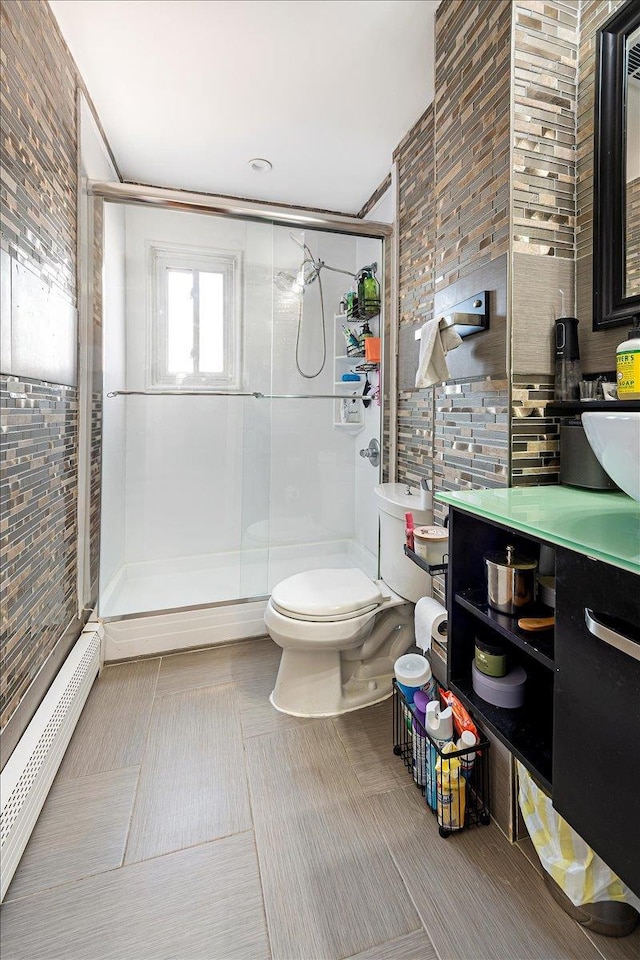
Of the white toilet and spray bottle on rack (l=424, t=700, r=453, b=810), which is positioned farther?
the white toilet

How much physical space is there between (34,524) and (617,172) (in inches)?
76.7

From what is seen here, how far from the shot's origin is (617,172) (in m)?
1.09

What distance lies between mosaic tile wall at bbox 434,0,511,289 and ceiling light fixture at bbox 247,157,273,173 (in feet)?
3.27

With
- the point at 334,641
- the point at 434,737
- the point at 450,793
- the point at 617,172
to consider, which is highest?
the point at 617,172

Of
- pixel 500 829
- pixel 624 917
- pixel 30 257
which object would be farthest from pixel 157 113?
pixel 624 917

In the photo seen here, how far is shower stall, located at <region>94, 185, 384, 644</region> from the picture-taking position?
7.59ft

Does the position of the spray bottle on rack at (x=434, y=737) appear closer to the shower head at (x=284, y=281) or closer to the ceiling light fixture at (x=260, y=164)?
the shower head at (x=284, y=281)

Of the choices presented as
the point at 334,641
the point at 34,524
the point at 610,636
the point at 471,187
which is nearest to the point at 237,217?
the point at 471,187

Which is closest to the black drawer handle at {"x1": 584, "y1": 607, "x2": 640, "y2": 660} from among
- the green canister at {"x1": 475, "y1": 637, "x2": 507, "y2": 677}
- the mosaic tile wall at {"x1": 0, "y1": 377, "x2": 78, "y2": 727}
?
the green canister at {"x1": 475, "y1": 637, "x2": 507, "y2": 677}

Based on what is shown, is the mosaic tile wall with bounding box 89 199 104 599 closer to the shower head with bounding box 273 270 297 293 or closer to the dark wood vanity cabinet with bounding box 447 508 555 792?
the shower head with bounding box 273 270 297 293

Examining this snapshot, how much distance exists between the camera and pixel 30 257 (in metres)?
1.33

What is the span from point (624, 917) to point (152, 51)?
9.48ft

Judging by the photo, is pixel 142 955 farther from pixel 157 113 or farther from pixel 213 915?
pixel 157 113

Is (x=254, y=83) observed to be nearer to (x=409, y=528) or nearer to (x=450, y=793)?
(x=409, y=528)
